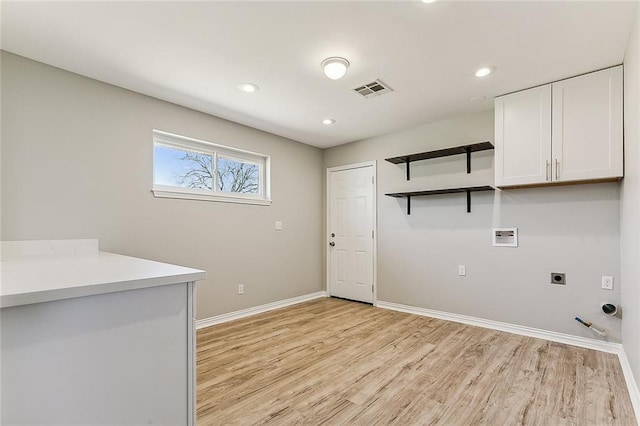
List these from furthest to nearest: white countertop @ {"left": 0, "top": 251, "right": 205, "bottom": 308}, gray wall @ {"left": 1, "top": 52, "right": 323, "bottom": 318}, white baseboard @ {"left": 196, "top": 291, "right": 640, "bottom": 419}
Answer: gray wall @ {"left": 1, "top": 52, "right": 323, "bottom": 318}, white baseboard @ {"left": 196, "top": 291, "right": 640, "bottom": 419}, white countertop @ {"left": 0, "top": 251, "right": 205, "bottom": 308}

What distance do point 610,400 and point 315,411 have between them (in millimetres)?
1918

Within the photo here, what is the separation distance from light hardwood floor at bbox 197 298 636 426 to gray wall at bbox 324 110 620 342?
38 centimetres

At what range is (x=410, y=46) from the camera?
2.24 meters

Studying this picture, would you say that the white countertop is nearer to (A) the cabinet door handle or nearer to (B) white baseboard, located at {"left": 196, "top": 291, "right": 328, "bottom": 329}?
(B) white baseboard, located at {"left": 196, "top": 291, "right": 328, "bottom": 329}

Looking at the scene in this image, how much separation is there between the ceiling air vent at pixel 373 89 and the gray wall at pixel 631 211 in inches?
66.2

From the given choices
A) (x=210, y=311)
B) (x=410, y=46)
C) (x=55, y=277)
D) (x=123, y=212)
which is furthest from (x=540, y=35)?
(x=210, y=311)

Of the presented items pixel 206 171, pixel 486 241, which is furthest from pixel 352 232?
pixel 206 171

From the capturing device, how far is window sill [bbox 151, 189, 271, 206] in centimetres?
313

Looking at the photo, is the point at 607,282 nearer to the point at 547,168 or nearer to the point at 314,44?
the point at 547,168

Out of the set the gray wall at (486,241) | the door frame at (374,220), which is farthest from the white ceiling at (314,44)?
the door frame at (374,220)

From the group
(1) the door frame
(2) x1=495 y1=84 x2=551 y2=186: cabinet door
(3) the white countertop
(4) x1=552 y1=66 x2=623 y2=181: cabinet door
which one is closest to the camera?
(3) the white countertop

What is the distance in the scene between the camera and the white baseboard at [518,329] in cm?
271

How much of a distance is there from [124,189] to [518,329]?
13.8 feet

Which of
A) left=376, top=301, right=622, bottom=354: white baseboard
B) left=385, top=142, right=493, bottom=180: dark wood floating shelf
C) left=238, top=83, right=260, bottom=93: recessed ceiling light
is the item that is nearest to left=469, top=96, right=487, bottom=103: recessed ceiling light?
left=385, top=142, right=493, bottom=180: dark wood floating shelf
